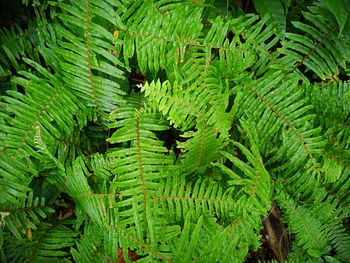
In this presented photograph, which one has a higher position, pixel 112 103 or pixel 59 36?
pixel 59 36

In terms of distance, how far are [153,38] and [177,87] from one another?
0.25 meters

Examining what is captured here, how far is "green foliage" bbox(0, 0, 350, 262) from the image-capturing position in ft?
5.23

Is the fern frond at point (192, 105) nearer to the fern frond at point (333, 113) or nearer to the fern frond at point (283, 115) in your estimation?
the fern frond at point (283, 115)

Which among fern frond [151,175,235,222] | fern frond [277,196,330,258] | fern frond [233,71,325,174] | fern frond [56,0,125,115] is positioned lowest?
fern frond [277,196,330,258]

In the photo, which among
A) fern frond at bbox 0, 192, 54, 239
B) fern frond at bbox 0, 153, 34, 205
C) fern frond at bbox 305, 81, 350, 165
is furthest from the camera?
fern frond at bbox 305, 81, 350, 165

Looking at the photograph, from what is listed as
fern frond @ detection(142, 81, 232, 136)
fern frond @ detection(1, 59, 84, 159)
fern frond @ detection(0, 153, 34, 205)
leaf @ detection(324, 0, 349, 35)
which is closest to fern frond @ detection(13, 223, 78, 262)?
fern frond @ detection(0, 153, 34, 205)

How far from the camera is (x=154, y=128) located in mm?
1712

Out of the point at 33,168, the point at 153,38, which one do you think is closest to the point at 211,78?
the point at 153,38

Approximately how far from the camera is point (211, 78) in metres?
1.71

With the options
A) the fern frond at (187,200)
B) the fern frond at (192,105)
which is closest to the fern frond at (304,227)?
the fern frond at (187,200)

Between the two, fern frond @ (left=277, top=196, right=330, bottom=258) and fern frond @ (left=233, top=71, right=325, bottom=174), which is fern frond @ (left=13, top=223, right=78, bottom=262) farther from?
fern frond @ (left=277, top=196, right=330, bottom=258)

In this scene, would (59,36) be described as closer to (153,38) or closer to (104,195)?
(153,38)

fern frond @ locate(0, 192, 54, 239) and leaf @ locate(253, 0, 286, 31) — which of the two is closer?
fern frond @ locate(0, 192, 54, 239)

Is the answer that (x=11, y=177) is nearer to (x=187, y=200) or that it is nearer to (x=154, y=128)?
(x=154, y=128)
